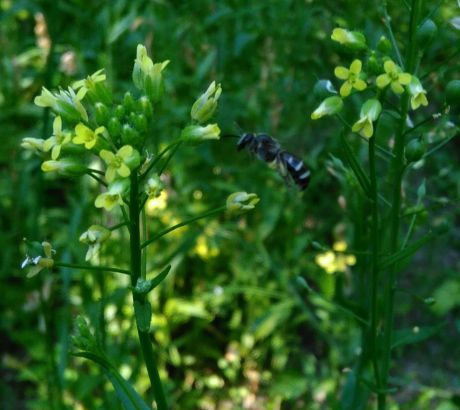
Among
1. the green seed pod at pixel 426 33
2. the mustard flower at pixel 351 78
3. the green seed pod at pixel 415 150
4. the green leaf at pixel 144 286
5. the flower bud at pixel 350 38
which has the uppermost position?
the green seed pod at pixel 426 33

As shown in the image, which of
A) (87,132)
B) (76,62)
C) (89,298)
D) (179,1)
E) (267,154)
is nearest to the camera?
(87,132)

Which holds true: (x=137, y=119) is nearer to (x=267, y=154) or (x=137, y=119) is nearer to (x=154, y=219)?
(x=267, y=154)

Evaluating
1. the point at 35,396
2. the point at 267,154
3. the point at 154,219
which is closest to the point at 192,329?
the point at 154,219

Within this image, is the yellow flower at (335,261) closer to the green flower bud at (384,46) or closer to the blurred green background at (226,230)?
the blurred green background at (226,230)

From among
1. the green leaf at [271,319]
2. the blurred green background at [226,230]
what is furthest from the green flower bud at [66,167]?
the green leaf at [271,319]

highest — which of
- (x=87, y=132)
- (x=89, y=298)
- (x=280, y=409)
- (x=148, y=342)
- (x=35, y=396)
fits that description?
(x=87, y=132)

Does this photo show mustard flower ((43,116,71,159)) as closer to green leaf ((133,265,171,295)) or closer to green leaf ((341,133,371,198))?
green leaf ((133,265,171,295))

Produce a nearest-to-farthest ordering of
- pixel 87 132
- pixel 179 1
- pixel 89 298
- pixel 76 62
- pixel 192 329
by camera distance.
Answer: pixel 87 132 < pixel 89 298 < pixel 179 1 < pixel 76 62 < pixel 192 329

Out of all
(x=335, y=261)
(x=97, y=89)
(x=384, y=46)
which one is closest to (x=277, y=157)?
(x=384, y=46)

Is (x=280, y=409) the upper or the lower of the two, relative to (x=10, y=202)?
lower
